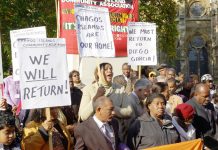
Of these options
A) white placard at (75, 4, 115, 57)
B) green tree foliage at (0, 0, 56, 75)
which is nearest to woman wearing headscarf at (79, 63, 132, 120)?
white placard at (75, 4, 115, 57)

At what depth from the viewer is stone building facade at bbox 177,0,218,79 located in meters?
41.8

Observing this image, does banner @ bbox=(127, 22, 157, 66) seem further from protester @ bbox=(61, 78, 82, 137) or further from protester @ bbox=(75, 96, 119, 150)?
protester @ bbox=(75, 96, 119, 150)

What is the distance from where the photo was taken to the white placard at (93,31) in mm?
7574

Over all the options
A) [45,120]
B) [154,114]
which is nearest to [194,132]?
[154,114]

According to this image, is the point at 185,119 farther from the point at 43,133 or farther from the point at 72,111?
the point at 43,133

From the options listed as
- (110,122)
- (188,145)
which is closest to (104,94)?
(110,122)

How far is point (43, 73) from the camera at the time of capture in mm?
5777

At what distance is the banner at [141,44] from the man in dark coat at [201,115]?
2027 mm

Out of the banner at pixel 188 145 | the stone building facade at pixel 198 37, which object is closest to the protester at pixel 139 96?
the banner at pixel 188 145

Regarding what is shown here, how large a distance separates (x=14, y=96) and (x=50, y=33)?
1157cm

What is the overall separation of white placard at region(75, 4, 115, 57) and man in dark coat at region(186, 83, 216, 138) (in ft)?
4.84

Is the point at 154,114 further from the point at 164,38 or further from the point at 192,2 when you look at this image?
the point at 192,2

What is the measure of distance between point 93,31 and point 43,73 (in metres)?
2.09

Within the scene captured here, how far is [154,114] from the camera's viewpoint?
6.21m
